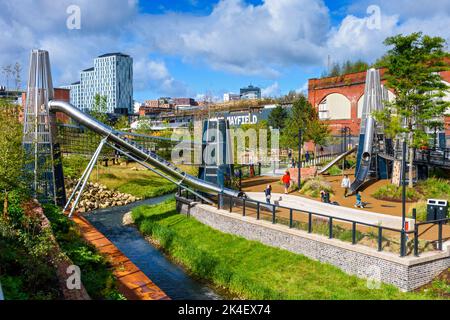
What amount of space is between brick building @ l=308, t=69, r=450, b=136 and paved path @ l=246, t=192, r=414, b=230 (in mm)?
29587

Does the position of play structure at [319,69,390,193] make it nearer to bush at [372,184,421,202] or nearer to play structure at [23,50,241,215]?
bush at [372,184,421,202]

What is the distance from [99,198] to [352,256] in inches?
976

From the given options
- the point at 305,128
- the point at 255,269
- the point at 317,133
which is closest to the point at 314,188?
the point at 255,269

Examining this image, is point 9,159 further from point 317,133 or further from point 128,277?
point 317,133

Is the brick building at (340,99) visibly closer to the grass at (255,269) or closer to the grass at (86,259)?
the grass at (255,269)

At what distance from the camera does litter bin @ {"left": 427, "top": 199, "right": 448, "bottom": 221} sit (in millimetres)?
17828

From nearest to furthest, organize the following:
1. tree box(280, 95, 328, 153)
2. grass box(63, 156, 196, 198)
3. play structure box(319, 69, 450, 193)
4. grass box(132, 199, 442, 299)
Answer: grass box(132, 199, 442, 299) < play structure box(319, 69, 450, 193) < grass box(63, 156, 196, 198) < tree box(280, 95, 328, 153)

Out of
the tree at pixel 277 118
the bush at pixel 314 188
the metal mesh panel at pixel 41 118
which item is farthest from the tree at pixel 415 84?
the tree at pixel 277 118

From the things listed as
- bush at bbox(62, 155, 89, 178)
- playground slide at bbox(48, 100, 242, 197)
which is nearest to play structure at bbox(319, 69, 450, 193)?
playground slide at bbox(48, 100, 242, 197)

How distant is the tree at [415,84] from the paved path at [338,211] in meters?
7.23

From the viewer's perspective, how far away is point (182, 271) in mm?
19297
